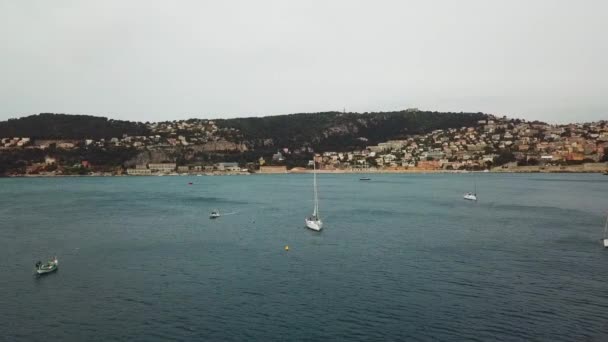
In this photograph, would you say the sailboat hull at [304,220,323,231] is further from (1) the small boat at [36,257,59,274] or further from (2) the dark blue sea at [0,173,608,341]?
(1) the small boat at [36,257,59,274]

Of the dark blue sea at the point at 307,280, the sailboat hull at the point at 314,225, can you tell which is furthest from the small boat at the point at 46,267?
the sailboat hull at the point at 314,225

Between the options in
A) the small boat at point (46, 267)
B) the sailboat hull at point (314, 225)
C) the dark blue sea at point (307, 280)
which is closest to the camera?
the dark blue sea at point (307, 280)

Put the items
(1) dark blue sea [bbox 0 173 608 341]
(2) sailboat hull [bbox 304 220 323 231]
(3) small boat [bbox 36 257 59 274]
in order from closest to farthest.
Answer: (1) dark blue sea [bbox 0 173 608 341] < (3) small boat [bbox 36 257 59 274] < (2) sailboat hull [bbox 304 220 323 231]

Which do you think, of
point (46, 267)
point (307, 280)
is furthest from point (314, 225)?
point (46, 267)

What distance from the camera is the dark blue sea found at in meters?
24.2

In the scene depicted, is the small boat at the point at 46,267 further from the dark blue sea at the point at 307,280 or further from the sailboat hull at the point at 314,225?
the sailboat hull at the point at 314,225

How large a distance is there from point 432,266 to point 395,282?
5570mm

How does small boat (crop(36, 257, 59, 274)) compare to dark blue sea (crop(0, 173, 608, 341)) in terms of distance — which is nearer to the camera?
dark blue sea (crop(0, 173, 608, 341))

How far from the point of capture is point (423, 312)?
26281 mm

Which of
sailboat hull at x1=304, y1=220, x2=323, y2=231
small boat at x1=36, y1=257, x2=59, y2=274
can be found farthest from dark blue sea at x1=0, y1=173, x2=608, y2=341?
sailboat hull at x1=304, y1=220, x2=323, y2=231

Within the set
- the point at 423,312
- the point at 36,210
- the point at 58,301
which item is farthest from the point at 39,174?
the point at 423,312

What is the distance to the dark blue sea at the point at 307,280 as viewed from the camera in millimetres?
24250

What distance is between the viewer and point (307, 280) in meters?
32.8

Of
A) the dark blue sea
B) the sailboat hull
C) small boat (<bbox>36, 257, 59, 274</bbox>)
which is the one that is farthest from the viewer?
the sailboat hull
